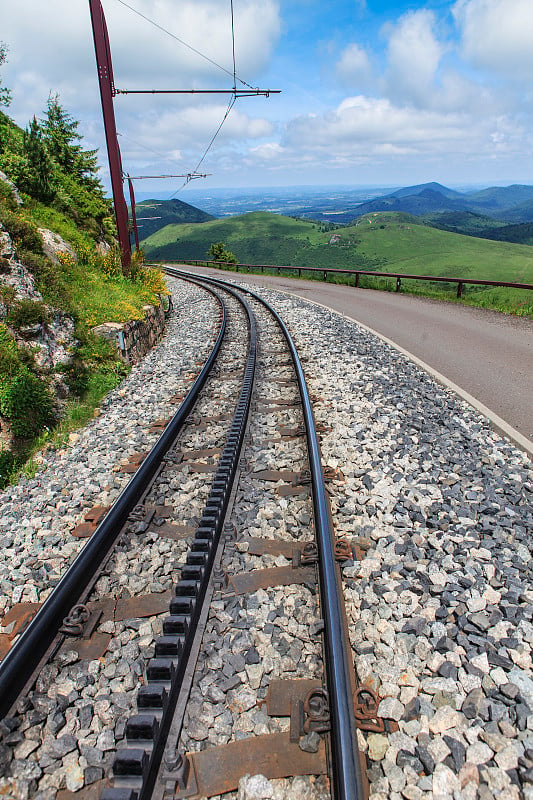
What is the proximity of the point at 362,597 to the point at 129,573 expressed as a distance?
75.6 inches

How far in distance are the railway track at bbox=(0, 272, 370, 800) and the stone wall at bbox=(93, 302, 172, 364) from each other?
4.42 m

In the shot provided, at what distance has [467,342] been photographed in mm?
12156

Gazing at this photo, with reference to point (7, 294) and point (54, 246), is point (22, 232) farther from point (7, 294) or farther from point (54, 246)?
point (7, 294)

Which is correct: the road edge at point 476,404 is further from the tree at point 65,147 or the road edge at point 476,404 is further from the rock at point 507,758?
the tree at point 65,147

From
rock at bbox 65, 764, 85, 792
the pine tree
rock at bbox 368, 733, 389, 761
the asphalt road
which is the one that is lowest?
rock at bbox 65, 764, 85, 792

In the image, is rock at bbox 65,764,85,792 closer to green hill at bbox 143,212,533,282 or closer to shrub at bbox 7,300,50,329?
shrub at bbox 7,300,50,329

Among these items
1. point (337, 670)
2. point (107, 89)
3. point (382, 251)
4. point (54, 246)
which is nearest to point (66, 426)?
point (337, 670)

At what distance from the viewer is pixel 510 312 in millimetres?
16141

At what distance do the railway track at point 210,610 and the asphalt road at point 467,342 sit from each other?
394cm

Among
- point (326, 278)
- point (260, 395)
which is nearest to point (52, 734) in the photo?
→ point (260, 395)

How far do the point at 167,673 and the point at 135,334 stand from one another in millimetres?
9358

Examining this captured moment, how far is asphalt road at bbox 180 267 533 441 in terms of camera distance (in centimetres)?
800

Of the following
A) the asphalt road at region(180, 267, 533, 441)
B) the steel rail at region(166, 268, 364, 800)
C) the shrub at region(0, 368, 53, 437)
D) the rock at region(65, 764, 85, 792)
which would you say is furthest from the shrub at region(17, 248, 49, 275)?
the rock at region(65, 764, 85, 792)

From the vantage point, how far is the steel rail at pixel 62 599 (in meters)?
2.71
